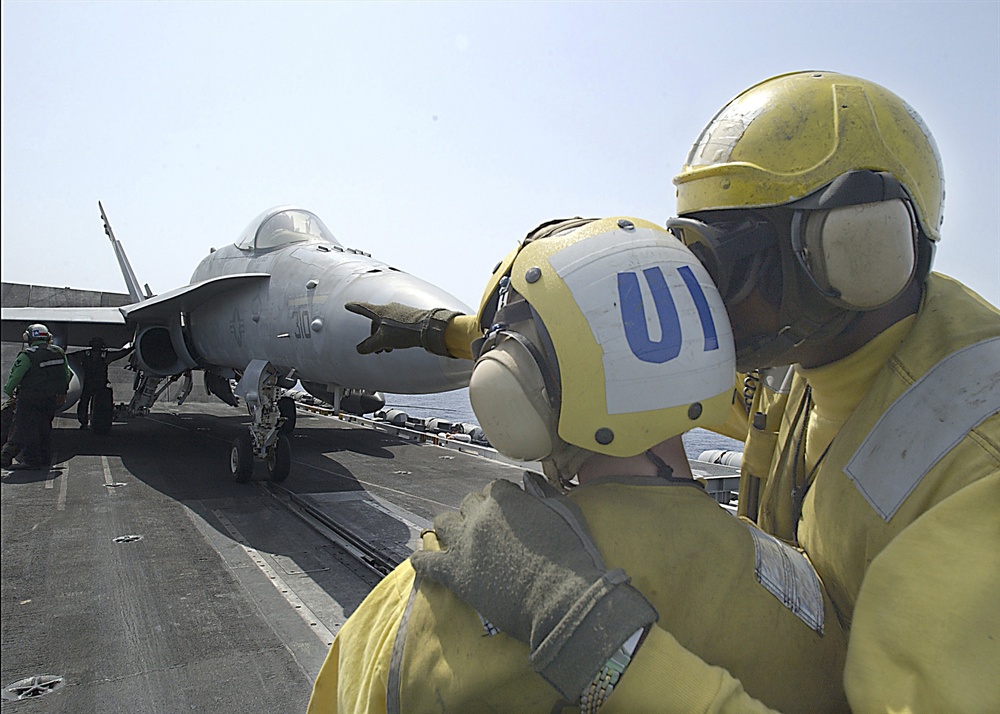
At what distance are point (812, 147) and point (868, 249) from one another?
233mm

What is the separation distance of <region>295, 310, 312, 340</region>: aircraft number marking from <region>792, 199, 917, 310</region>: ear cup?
623 cm

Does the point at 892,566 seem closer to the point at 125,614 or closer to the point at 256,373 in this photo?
the point at 125,614

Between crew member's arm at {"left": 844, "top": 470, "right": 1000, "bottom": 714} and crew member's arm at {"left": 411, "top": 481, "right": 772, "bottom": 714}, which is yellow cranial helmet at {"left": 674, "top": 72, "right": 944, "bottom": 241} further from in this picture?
crew member's arm at {"left": 411, "top": 481, "right": 772, "bottom": 714}

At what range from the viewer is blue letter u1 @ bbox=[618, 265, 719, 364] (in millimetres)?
1100

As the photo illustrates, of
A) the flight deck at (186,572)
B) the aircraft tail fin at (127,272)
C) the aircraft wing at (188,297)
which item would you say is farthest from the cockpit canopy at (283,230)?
the aircraft tail fin at (127,272)

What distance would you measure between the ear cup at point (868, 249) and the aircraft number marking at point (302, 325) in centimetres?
623

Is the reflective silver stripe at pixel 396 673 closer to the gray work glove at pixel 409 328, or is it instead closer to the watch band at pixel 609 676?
the watch band at pixel 609 676

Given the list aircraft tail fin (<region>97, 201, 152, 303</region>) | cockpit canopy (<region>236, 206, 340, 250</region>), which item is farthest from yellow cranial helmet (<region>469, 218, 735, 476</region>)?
aircraft tail fin (<region>97, 201, 152, 303</region>)

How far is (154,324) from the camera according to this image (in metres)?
10.5

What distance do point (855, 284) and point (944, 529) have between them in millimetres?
465

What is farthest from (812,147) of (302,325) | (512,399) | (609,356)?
(302,325)

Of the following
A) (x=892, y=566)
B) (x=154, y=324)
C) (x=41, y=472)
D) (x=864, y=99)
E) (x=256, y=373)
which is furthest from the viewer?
(x=154, y=324)

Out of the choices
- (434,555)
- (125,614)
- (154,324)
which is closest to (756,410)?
(434,555)

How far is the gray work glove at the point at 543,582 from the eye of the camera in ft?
2.98
